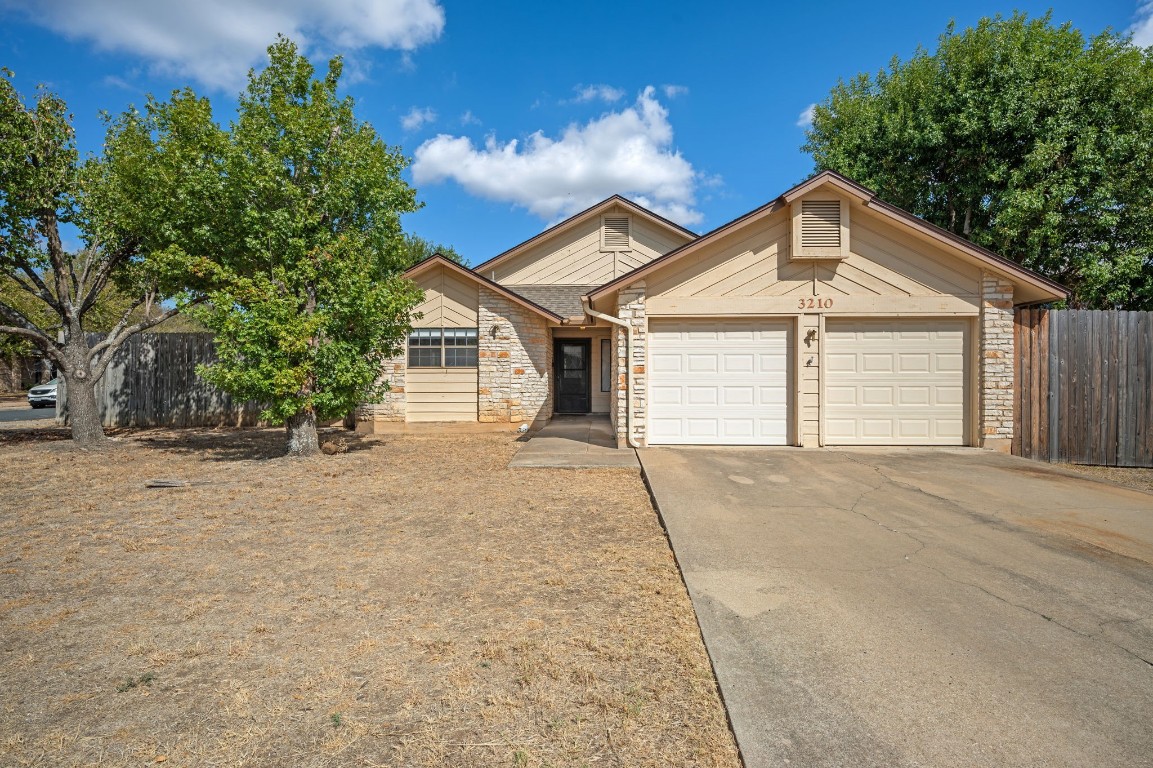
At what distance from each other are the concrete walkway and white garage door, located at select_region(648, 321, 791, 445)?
3.46 feet

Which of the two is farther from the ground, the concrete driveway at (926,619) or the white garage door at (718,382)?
the white garage door at (718,382)

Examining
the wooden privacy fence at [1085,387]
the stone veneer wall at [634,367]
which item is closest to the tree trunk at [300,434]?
the stone veneer wall at [634,367]

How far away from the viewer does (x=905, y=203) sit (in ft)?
55.2

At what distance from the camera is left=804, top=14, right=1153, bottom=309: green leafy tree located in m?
13.3

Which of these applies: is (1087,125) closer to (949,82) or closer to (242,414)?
(949,82)

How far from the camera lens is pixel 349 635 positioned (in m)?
3.39

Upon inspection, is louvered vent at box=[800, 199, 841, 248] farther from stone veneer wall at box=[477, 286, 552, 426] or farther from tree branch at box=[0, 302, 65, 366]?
tree branch at box=[0, 302, 65, 366]

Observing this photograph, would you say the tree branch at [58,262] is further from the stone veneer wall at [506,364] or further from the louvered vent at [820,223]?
the louvered vent at [820,223]

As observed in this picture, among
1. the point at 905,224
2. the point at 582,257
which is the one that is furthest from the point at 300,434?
the point at 905,224

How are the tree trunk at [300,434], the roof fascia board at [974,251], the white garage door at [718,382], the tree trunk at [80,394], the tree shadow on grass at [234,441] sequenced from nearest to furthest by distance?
1. the roof fascia board at [974,251]
2. the white garage door at [718,382]
3. the tree trunk at [300,434]
4. the tree shadow on grass at [234,441]
5. the tree trunk at [80,394]

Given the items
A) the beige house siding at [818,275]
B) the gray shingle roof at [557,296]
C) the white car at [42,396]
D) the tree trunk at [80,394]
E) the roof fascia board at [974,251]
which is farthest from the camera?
the white car at [42,396]

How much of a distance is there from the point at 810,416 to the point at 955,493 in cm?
316

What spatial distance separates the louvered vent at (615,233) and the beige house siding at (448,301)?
16.6 ft

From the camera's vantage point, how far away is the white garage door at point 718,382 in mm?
9977
